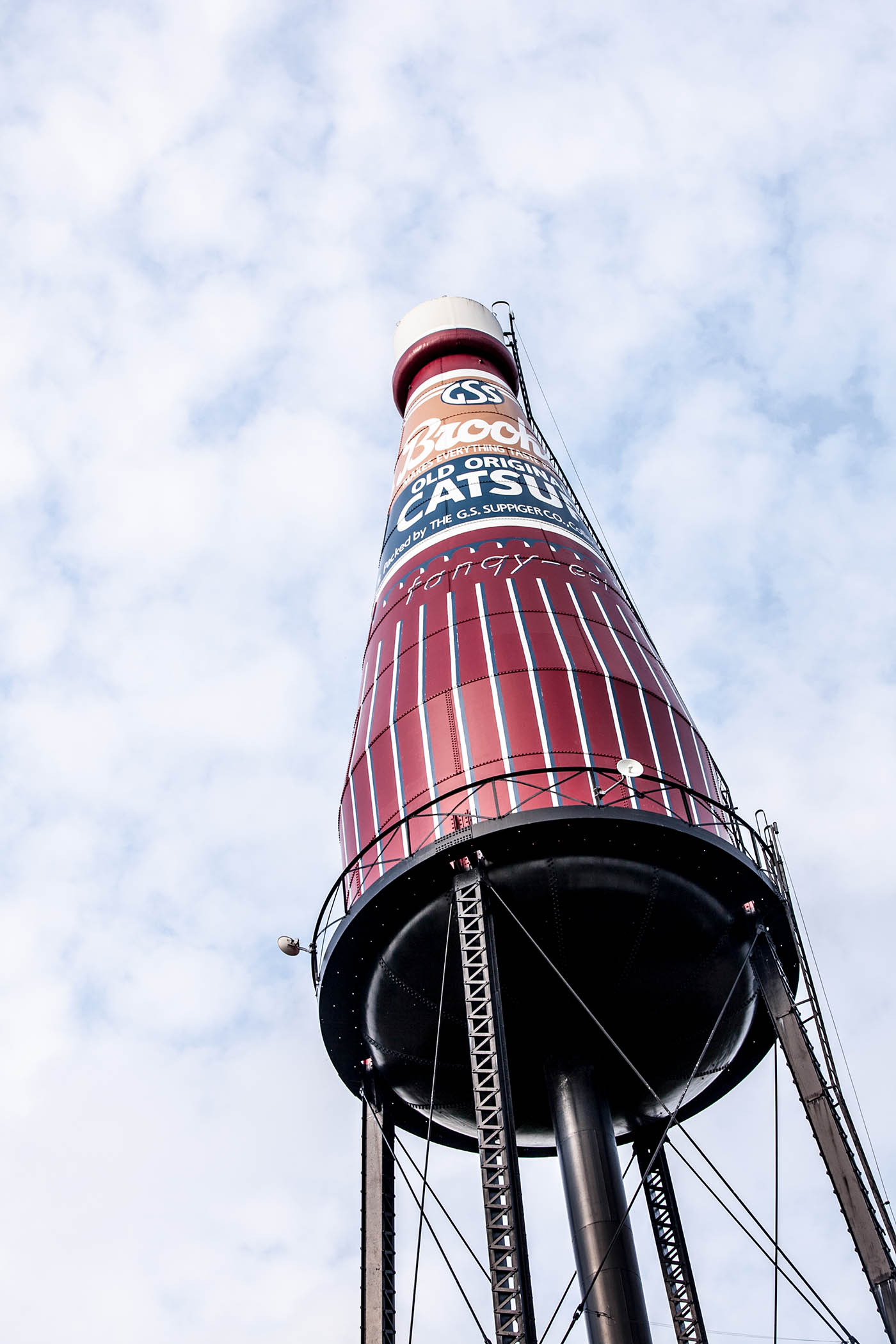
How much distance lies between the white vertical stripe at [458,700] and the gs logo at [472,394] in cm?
655

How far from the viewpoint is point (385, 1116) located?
16172 mm

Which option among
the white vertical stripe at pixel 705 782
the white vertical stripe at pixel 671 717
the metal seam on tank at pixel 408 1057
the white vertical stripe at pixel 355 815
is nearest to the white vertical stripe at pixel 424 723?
the white vertical stripe at pixel 355 815

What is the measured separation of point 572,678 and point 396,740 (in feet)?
8.35

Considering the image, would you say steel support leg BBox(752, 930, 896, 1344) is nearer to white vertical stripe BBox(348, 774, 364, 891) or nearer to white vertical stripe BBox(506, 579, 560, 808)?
white vertical stripe BBox(506, 579, 560, 808)

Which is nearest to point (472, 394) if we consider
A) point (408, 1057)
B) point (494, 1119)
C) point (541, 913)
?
point (541, 913)

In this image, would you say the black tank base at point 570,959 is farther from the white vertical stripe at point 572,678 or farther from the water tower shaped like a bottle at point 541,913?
the white vertical stripe at point 572,678

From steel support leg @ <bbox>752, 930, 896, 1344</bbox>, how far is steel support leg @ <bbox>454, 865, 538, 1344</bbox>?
11.2 feet

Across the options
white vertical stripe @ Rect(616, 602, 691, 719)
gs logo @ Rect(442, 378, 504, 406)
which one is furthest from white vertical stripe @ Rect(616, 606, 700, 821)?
gs logo @ Rect(442, 378, 504, 406)

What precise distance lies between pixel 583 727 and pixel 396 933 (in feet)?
11.5

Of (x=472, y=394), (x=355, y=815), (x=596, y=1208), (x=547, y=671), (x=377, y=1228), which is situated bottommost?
(x=596, y=1208)

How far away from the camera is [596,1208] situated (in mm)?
14352

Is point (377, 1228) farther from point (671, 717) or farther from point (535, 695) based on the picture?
point (671, 717)

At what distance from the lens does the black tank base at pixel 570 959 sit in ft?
45.2

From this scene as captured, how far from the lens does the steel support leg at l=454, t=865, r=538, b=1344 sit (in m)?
10.9
